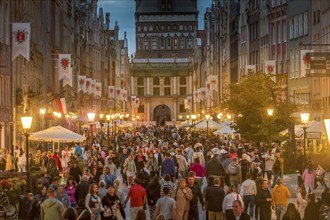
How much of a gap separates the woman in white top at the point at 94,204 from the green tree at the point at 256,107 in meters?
30.4

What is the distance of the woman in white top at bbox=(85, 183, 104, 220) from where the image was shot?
64.9 feet

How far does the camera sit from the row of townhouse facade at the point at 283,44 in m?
58.6

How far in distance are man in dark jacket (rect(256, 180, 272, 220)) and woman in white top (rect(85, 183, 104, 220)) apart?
422cm

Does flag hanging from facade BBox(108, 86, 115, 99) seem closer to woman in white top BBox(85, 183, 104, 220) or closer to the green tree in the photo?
the green tree

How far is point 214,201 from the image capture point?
69.3 feet

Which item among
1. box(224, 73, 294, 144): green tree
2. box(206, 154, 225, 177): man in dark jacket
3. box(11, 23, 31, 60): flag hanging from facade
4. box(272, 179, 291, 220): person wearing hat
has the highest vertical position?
box(11, 23, 31, 60): flag hanging from facade

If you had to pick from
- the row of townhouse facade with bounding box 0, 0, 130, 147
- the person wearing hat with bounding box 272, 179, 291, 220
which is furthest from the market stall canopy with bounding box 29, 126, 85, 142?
the person wearing hat with bounding box 272, 179, 291, 220

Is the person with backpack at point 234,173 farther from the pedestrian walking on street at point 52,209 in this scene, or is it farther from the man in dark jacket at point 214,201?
the pedestrian walking on street at point 52,209

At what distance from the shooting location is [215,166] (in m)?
29.0

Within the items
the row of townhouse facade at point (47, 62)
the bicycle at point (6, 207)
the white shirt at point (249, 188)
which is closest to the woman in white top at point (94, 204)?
the bicycle at point (6, 207)

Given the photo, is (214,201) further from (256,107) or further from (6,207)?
(256,107)

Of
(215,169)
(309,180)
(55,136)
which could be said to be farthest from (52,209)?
(55,136)

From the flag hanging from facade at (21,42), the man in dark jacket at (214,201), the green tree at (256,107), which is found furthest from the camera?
the green tree at (256,107)

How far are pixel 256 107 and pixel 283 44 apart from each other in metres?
23.4
